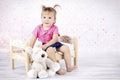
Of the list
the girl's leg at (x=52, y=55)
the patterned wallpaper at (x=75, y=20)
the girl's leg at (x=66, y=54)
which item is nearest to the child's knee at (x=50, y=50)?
the girl's leg at (x=52, y=55)

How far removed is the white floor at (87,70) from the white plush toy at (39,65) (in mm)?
49

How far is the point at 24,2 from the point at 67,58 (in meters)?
1.14

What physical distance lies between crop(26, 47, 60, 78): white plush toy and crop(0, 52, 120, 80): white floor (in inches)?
1.9

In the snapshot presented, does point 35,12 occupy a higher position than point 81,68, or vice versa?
point 35,12

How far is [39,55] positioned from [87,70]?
0.46 meters

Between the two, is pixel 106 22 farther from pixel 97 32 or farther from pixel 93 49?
pixel 93 49

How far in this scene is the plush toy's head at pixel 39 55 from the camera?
77.9 inches

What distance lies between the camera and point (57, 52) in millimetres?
2174

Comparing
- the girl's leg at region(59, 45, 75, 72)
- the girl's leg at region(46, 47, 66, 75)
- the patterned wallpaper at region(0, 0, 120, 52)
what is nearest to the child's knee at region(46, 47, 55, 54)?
the girl's leg at region(46, 47, 66, 75)

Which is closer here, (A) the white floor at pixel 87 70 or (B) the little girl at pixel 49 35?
(A) the white floor at pixel 87 70

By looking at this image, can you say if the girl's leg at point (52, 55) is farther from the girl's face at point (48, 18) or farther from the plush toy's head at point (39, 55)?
the girl's face at point (48, 18)

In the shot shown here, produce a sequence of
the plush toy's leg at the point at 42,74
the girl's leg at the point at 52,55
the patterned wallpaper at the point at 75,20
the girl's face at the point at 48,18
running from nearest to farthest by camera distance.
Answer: the plush toy's leg at the point at 42,74 → the girl's leg at the point at 52,55 → the girl's face at the point at 48,18 → the patterned wallpaper at the point at 75,20

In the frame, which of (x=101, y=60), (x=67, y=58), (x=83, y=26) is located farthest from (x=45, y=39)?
(x=83, y=26)

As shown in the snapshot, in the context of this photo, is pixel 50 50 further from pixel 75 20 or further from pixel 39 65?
pixel 75 20
